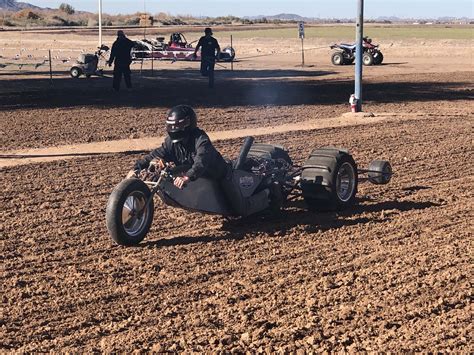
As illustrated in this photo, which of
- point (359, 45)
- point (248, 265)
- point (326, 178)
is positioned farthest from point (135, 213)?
point (359, 45)

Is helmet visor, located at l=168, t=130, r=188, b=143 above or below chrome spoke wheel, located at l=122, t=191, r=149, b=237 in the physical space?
above

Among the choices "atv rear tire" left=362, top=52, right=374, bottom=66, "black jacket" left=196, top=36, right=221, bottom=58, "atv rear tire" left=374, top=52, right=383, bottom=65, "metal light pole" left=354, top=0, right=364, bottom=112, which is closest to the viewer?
"metal light pole" left=354, top=0, right=364, bottom=112

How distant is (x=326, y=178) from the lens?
33.3ft

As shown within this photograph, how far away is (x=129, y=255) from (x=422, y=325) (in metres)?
3.15

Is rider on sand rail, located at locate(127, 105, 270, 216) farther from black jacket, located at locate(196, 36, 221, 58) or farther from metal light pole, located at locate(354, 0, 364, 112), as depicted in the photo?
black jacket, located at locate(196, 36, 221, 58)

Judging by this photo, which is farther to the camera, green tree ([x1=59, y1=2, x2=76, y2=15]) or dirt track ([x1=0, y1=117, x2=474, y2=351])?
green tree ([x1=59, y1=2, x2=76, y2=15])

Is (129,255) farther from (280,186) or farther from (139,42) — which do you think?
(139,42)

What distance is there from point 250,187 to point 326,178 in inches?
40.4

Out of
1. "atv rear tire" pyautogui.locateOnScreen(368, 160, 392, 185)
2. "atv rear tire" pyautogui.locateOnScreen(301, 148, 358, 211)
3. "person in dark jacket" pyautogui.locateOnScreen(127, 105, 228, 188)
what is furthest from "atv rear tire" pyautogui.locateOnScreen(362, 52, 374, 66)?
"person in dark jacket" pyautogui.locateOnScreen(127, 105, 228, 188)

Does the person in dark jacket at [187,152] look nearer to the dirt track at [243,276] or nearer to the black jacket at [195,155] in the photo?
the black jacket at [195,155]

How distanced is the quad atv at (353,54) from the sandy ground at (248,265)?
24844 mm

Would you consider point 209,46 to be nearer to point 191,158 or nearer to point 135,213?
point 191,158

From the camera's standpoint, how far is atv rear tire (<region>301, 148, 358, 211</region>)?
10.2 metres

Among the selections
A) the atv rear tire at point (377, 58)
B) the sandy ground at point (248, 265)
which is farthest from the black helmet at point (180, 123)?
the atv rear tire at point (377, 58)
